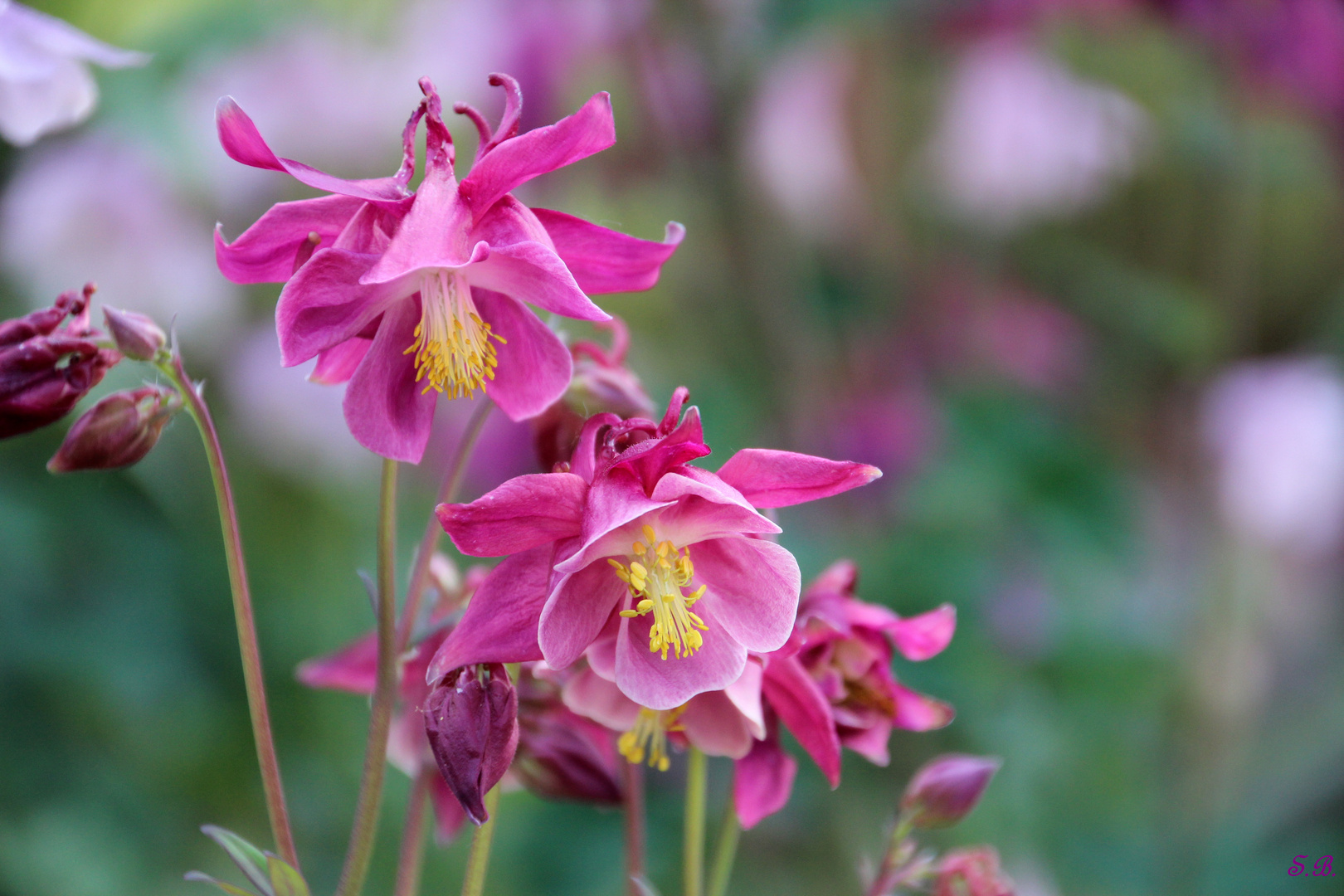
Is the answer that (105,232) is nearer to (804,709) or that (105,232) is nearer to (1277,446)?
(804,709)

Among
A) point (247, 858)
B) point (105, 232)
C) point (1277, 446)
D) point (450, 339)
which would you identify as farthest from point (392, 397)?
point (1277, 446)

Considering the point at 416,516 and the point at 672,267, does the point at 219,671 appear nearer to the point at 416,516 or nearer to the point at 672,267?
the point at 416,516

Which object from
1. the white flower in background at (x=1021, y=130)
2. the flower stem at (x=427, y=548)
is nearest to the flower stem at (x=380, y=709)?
the flower stem at (x=427, y=548)

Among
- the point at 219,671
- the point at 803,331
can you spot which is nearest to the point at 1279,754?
the point at 803,331

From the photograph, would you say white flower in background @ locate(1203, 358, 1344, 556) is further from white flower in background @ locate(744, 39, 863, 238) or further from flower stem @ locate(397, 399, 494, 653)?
flower stem @ locate(397, 399, 494, 653)

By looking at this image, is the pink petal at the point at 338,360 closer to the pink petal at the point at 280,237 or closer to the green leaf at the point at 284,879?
the pink petal at the point at 280,237
